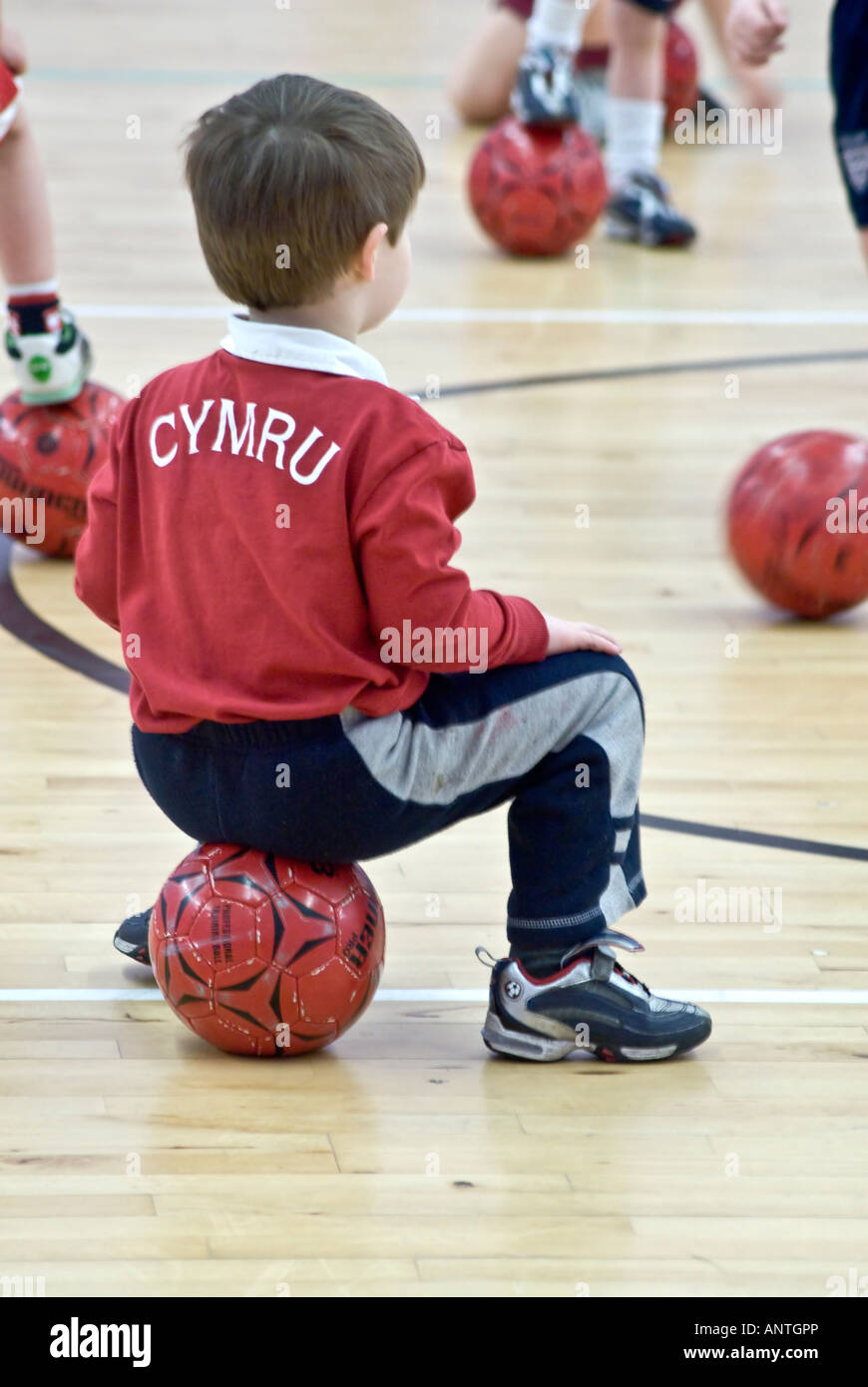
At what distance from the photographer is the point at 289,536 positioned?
192cm

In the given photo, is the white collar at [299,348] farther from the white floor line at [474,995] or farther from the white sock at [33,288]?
the white sock at [33,288]

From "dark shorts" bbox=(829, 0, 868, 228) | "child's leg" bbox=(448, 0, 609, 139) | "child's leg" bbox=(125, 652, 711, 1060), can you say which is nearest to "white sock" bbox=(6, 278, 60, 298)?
"dark shorts" bbox=(829, 0, 868, 228)

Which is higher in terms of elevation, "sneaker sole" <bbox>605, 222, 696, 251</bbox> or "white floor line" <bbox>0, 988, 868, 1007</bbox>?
"white floor line" <bbox>0, 988, 868, 1007</bbox>

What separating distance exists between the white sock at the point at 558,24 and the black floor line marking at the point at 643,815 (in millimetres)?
1557

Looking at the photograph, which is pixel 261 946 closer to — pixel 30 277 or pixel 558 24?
pixel 30 277

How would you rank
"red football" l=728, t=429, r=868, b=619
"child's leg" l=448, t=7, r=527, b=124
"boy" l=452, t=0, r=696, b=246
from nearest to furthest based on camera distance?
"red football" l=728, t=429, r=868, b=619 → "boy" l=452, t=0, r=696, b=246 → "child's leg" l=448, t=7, r=527, b=124

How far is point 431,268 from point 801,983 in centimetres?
372

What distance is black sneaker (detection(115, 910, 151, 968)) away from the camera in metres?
2.32

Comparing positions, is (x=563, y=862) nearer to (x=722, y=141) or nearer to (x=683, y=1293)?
(x=683, y=1293)

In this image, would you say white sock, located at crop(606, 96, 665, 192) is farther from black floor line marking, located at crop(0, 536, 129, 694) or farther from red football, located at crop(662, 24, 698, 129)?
black floor line marking, located at crop(0, 536, 129, 694)

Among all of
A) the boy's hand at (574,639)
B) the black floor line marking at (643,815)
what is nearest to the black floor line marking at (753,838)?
the black floor line marking at (643,815)

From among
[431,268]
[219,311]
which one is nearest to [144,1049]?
[219,311]

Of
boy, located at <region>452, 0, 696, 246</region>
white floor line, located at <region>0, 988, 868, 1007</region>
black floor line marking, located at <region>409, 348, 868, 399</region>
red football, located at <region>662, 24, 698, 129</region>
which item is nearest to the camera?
white floor line, located at <region>0, 988, 868, 1007</region>

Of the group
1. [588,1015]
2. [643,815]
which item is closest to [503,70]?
[643,815]
